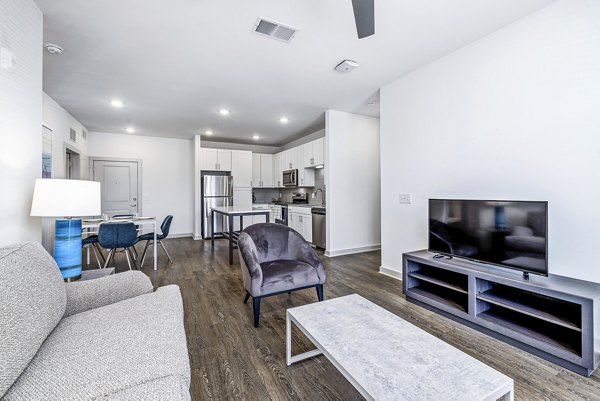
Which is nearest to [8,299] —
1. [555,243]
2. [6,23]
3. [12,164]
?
[12,164]

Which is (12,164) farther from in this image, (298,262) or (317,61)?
(317,61)

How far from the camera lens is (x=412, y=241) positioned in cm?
336

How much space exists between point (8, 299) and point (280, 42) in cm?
267

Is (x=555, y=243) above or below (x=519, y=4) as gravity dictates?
below

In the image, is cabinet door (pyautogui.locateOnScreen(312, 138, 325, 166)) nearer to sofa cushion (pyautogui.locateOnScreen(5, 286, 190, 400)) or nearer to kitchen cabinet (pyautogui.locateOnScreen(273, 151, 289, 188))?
kitchen cabinet (pyautogui.locateOnScreen(273, 151, 289, 188))

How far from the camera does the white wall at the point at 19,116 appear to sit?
5.45 feet

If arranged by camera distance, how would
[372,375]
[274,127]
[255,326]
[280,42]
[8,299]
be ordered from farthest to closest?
[274,127] < [280,42] < [255,326] < [372,375] < [8,299]

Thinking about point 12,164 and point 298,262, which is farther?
point 298,262

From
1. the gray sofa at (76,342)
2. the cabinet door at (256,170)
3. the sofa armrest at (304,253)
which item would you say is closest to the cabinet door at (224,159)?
the cabinet door at (256,170)

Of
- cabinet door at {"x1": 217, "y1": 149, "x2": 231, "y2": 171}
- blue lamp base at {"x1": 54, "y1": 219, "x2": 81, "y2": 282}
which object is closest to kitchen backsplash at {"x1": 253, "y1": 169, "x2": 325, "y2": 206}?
cabinet door at {"x1": 217, "y1": 149, "x2": 231, "y2": 171}

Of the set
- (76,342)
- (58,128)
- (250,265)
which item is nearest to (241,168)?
(58,128)

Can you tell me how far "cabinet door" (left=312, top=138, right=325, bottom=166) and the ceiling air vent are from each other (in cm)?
301

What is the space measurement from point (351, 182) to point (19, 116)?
4213 mm

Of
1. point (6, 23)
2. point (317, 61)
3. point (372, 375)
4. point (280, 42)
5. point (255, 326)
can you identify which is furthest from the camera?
point (317, 61)
